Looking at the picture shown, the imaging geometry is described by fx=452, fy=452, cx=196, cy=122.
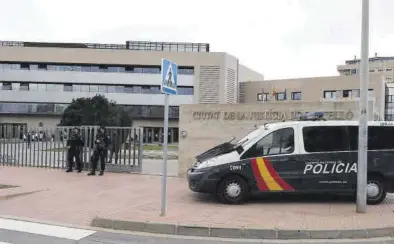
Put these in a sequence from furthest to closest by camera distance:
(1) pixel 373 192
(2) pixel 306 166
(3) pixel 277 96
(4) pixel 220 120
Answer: (3) pixel 277 96 → (4) pixel 220 120 → (2) pixel 306 166 → (1) pixel 373 192

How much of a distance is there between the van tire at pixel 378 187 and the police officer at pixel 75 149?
34.9ft

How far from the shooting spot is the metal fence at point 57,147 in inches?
654

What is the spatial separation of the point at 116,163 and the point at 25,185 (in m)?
4.32

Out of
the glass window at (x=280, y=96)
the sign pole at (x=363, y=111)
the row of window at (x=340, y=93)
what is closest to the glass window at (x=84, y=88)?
the glass window at (x=280, y=96)

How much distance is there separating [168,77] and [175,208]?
2768mm

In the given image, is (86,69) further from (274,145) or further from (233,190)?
(233,190)

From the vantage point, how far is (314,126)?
404 inches

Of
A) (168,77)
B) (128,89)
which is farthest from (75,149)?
(128,89)

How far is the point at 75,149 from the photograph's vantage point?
16.9m

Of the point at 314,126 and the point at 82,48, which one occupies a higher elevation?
the point at 82,48

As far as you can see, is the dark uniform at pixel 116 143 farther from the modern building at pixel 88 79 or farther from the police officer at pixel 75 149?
the modern building at pixel 88 79

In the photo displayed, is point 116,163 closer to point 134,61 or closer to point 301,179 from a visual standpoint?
point 301,179

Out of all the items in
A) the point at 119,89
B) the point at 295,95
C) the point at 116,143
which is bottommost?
the point at 116,143

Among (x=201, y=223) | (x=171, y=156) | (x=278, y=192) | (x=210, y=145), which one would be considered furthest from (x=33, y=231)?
(x=171, y=156)
